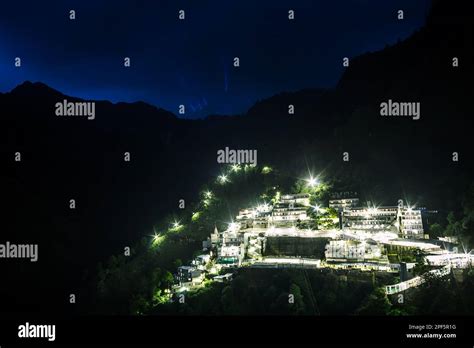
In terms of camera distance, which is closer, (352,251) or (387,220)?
(352,251)

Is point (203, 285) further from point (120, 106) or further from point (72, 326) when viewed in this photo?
point (120, 106)

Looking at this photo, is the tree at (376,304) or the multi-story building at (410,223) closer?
the tree at (376,304)

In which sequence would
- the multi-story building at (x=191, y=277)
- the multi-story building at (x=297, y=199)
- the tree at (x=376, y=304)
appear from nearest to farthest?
the tree at (x=376, y=304)
the multi-story building at (x=191, y=277)
the multi-story building at (x=297, y=199)

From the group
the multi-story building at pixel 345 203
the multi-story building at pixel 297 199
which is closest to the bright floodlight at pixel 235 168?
the multi-story building at pixel 297 199

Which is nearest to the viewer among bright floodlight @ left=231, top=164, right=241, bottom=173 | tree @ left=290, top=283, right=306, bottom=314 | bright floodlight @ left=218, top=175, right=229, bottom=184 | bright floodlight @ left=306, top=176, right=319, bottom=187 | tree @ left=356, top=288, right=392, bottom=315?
tree @ left=356, top=288, right=392, bottom=315

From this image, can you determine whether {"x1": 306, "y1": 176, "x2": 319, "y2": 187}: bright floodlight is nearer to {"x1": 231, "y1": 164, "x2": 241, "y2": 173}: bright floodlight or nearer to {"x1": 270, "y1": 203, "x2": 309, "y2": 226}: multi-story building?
{"x1": 270, "y1": 203, "x2": 309, "y2": 226}: multi-story building

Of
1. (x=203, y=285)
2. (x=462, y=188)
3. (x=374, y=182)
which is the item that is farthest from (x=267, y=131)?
(x=203, y=285)

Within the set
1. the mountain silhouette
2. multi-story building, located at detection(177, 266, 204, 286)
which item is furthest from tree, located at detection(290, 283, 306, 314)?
the mountain silhouette

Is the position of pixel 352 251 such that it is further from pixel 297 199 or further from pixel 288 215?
pixel 297 199

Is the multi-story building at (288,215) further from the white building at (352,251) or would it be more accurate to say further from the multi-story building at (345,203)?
the white building at (352,251)

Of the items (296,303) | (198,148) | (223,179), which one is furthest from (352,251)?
(198,148)

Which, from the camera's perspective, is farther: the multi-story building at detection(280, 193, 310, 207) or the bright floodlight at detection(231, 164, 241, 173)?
the bright floodlight at detection(231, 164, 241, 173)
